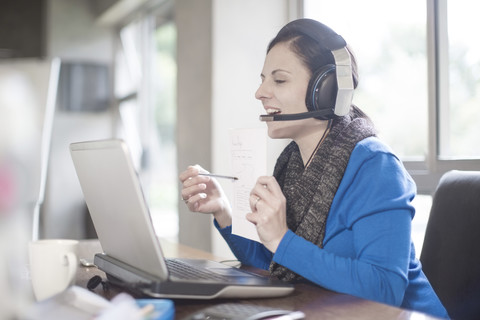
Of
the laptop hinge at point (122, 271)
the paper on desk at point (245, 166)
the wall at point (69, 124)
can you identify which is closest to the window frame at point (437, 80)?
the paper on desk at point (245, 166)

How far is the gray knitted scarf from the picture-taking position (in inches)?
44.1

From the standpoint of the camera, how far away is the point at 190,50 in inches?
117

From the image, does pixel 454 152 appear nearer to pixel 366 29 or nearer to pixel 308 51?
pixel 366 29

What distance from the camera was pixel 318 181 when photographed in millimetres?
1214

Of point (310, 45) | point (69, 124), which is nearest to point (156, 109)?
point (69, 124)

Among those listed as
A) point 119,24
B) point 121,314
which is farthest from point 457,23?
point 119,24

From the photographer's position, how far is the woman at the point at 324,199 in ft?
3.20

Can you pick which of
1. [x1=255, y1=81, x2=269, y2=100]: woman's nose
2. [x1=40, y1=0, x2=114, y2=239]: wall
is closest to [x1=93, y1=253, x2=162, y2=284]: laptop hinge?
→ [x1=255, y1=81, x2=269, y2=100]: woman's nose

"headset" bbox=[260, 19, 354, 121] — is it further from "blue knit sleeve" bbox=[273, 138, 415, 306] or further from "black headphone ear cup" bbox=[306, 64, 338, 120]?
"blue knit sleeve" bbox=[273, 138, 415, 306]

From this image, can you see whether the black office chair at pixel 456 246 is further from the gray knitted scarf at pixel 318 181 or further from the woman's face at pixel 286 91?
the woman's face at pixel 286 91

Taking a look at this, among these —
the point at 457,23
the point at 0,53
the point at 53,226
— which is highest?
the point at 0,53

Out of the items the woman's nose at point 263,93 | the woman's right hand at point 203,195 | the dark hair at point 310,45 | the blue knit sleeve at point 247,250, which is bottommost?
the blue knit sleeve at point 247,250

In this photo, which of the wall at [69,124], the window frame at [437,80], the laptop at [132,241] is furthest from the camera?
the wall at [69,124]

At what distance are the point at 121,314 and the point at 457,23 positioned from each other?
182 centimetres
